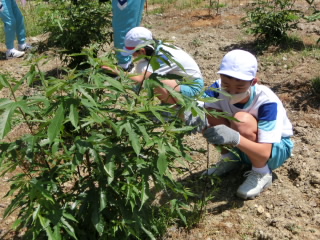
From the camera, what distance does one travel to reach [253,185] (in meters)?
2.56

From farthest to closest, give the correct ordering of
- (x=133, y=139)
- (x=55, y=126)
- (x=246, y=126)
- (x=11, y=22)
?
(x=11, y=22) < (x=246, y=126) < (x=133, y=139) < (x=55, y=126)

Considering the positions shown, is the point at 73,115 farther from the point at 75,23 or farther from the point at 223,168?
the point at 75,23

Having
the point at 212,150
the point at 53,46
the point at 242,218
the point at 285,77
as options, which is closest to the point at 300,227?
the point at 242,218

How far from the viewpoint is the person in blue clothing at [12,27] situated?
5.76 metres

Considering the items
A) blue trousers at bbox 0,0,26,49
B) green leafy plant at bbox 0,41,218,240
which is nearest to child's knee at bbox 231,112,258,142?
green leafy plant at bbox 0,41,218,240

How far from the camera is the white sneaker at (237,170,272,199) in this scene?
2557 mm

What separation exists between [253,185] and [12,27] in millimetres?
4541

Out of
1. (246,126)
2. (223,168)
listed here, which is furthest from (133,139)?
(223,168)

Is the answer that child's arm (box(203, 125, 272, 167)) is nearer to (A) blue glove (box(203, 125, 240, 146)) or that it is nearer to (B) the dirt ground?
(A) blue glove (box(203, 125, 240, 146))

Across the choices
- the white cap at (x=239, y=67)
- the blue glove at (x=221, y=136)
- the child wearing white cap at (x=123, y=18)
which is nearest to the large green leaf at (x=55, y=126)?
the blue glove at (x=221, y=136)

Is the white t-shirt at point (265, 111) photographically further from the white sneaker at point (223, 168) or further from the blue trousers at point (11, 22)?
the blue trousers at point (11, 22)

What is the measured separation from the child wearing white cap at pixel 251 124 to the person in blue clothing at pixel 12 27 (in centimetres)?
408

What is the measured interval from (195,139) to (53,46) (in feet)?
9.62

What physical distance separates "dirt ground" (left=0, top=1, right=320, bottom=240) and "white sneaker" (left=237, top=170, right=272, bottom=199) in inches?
2.1
